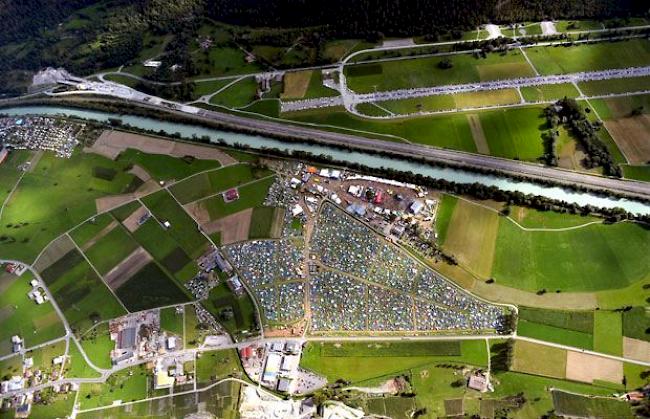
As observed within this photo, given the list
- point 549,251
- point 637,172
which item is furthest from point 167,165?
point 637,172

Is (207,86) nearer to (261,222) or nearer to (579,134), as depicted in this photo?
(261,222)

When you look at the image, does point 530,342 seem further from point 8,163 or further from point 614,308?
point 8,163

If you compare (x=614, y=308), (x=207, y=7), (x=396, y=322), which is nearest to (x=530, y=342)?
(x=614, y=308)

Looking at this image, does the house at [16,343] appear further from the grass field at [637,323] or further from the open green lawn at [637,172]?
the open green lawn at [637,172]

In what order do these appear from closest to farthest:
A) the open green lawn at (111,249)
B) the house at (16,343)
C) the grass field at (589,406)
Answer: the grass field at (589,406) < the house at (16,343) < the open green lawn at (111,249)

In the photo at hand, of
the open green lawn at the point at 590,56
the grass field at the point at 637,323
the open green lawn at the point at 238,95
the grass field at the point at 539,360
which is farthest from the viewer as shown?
the open green lawn at the point at 238,95

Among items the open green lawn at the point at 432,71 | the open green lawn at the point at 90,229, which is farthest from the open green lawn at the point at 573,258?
the open green lawn at the point at 90,229

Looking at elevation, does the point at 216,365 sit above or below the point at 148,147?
below
